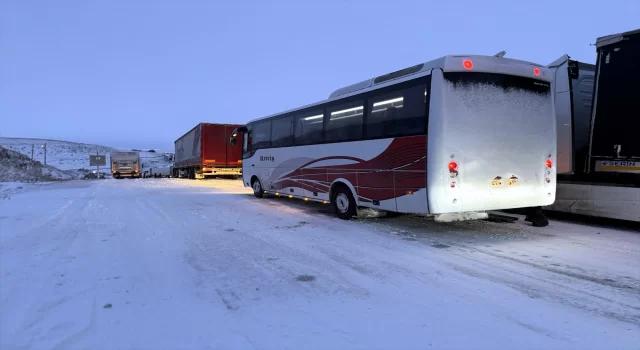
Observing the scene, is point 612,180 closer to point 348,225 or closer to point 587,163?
point 587,163

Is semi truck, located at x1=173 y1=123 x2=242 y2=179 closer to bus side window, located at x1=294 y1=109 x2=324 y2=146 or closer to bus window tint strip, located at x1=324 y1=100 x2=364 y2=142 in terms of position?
bus side window, located at x1=294 y1=109 x2=324 y2=146

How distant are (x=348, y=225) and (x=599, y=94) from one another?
5617 millimetres

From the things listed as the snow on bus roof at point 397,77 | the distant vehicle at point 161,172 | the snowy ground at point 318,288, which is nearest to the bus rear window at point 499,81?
the snow on bus roof at point 397,77

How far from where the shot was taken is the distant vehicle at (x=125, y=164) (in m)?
41.5

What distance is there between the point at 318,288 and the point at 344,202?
493 cm

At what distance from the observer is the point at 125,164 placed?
41688 mm

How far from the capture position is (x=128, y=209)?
1072cm

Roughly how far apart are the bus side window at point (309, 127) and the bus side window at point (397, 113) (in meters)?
1.99

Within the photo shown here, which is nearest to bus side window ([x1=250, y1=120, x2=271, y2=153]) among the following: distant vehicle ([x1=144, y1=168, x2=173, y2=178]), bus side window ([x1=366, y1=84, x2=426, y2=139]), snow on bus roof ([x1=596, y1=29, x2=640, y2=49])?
bus side window ([x1=366, y1=84, x2=426, y2=139])

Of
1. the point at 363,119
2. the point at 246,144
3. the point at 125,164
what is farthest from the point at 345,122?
the point at 125,164

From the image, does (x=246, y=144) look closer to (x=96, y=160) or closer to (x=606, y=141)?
(x=606, y=141)

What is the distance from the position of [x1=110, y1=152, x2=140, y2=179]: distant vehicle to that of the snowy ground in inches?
1458

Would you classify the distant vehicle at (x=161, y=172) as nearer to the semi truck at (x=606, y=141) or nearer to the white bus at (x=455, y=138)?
the white bus at (x=455, y=138)

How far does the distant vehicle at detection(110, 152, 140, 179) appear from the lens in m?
41.5
